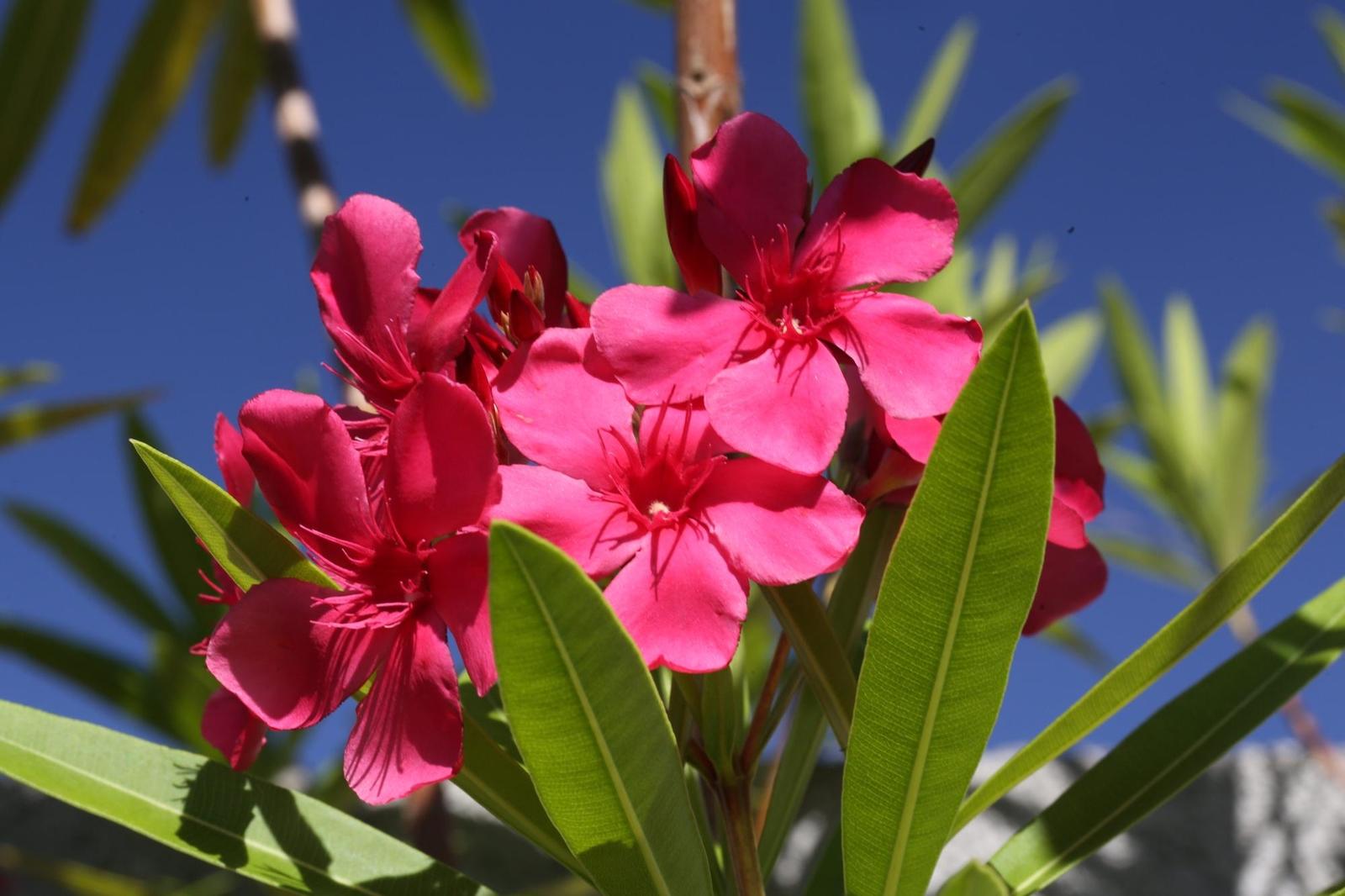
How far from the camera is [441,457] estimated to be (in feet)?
1.86

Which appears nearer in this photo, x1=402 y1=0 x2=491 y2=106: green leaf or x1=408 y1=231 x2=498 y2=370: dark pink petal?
x1=408 y1=231 x2=498 y2=370: dark pink petal

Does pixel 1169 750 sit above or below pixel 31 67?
below

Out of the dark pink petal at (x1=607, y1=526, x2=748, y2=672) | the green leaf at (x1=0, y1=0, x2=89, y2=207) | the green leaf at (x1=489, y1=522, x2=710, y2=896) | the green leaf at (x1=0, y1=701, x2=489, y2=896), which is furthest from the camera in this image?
the green leaf at (x1=0, y1=0, x2=89, y2=207)

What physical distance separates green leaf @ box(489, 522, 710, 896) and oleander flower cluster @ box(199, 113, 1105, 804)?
5 cm

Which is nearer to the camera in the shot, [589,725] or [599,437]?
[589,725]

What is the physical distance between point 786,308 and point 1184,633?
11.0 inches

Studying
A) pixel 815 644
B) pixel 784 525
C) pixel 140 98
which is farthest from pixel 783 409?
Answer: pixel 140 98

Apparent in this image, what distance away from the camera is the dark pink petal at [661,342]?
0.60 metres

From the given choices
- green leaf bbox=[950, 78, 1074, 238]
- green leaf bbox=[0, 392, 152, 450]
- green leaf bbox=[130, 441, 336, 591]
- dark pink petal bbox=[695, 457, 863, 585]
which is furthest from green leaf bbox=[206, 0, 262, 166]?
dark pink petal bbox=[695, 457, 863, 585]

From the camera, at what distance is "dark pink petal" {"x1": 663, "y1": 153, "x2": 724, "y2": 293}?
661mm

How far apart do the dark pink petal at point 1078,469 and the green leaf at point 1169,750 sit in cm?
16

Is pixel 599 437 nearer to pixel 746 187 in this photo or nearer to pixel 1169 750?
pixel 746 187

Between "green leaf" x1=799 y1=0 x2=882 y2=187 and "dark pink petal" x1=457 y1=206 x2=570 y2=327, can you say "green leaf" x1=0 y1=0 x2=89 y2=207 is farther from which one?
"dark pink petal" x1=457 y1=206 x2=570 y2=327

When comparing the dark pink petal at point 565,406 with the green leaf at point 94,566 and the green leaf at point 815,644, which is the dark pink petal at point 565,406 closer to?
the green leaf at point 815,644
